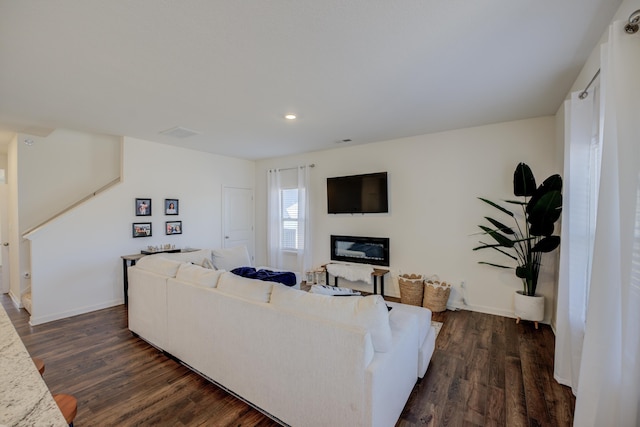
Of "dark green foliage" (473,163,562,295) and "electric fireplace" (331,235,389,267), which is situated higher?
"dark green foliage" (473,163,562,295)

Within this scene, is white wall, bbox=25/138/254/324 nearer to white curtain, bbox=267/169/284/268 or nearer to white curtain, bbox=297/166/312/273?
white curtain, bbox=267/169/284/268

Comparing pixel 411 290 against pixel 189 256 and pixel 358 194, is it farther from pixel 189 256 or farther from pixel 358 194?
pixel 189 256

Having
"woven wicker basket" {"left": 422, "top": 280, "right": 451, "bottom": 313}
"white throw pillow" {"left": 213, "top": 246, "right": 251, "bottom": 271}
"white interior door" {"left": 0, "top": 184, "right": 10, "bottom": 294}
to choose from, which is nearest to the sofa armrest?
"woven wicker basket" {"left": 422, "top": 280, "right": 451, "bottom": 313}

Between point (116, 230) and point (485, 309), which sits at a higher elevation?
point (116, 230)

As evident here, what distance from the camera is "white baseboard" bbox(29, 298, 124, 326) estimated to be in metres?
3.51

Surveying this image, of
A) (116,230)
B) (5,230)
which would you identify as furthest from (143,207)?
(5,230)

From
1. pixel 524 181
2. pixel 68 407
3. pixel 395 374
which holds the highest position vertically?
pixel 524 181

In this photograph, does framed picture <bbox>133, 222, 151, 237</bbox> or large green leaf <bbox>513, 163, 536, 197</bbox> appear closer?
large green leaf <bbox>513, 163, 536, 197</bbox>

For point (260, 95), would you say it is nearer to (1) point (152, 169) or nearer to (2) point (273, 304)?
(2) point (273, 304)

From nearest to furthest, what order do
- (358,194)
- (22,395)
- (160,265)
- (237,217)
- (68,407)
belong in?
(22,395)
(68,407)
(160,265)
(358,194)
(237,217)

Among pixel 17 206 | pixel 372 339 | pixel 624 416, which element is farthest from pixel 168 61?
pixel 17 206

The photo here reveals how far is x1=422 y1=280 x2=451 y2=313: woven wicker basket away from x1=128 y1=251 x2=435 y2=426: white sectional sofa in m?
1.42

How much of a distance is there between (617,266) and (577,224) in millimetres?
960

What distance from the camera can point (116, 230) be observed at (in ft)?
13.9
